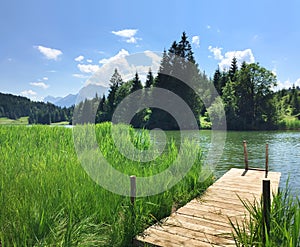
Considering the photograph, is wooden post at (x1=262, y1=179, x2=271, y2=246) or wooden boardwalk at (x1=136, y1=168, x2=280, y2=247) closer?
wooden post at (x1=262, y1=179, x2=271, y2=246)

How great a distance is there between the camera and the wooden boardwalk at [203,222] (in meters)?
3.91

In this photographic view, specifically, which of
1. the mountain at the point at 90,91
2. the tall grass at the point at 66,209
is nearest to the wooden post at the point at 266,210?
the tall grass at the point at 66,209

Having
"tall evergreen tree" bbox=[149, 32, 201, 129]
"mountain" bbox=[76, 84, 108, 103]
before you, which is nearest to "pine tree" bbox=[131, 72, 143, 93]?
"mountain" bbox=[76, 84, 108, 103]

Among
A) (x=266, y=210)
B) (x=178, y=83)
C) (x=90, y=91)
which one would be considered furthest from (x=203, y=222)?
(x=178, y=83)

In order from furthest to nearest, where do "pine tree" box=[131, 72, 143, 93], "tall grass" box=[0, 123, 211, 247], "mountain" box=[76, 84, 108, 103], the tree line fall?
the tree line
"pine tree" box=[131, 72, 143, 93]
"mountain" box=[76, 84, 108, 103]
"tall grass" box=[0, 123, 211, 247]

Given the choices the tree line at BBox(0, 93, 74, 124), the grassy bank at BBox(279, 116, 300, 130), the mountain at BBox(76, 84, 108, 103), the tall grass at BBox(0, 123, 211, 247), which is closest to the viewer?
the tall grass at BBox(0, 123, 211, 247)

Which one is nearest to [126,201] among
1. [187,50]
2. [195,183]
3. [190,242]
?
[190,242]

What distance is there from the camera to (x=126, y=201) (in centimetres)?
447

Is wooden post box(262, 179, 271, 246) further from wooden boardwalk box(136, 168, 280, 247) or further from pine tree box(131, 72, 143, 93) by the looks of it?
pine tree box(131, 72, 143, 93)

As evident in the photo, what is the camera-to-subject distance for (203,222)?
4.61 m

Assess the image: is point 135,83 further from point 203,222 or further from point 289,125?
point 289,125

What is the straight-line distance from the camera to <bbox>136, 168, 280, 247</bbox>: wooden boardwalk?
3.91 m

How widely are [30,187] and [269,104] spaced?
1871 inches

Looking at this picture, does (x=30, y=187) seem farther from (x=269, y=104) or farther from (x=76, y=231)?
(x=269, y=104)
